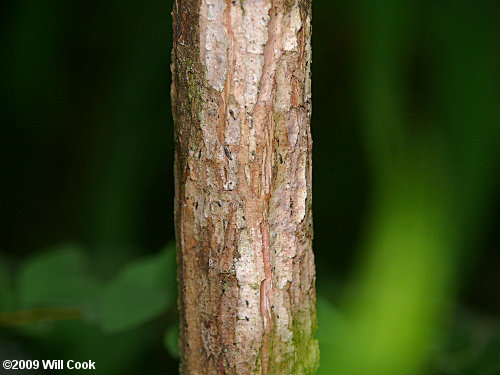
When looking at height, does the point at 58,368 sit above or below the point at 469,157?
below

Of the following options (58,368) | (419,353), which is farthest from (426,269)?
(58,368)

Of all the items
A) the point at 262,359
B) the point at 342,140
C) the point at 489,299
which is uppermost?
the point at 342,140

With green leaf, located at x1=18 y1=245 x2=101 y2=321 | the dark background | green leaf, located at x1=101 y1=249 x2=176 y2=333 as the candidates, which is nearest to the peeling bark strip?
the dark background

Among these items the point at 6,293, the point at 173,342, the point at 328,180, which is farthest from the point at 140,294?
the point at 328,180

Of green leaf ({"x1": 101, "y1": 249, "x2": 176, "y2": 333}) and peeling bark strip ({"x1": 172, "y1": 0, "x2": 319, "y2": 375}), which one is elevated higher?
peeling bark strip ({"x1": 172, "y1": 0, "x2": 319, "y2": 375})

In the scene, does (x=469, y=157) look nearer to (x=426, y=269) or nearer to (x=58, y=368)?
(x=426, y=269)

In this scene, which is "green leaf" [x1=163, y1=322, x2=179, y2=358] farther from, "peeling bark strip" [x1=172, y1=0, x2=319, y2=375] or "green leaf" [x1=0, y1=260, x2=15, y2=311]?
"green leaf" [x1=0, y1=260, x2=15, y2=311]

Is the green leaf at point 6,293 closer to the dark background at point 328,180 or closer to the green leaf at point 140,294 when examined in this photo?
the dark background at point 328,180
